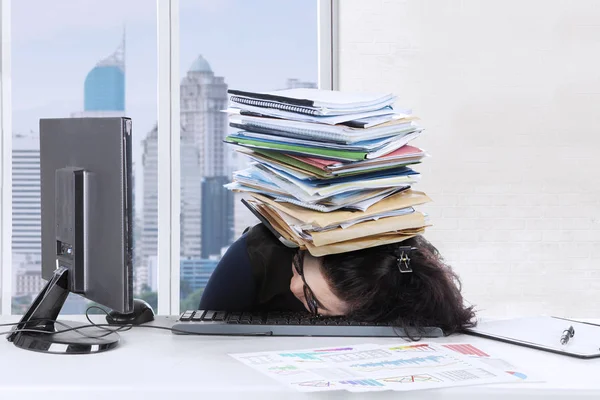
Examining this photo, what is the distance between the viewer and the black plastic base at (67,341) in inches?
43.0

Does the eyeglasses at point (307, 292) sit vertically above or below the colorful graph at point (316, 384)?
above

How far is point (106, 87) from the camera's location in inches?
139

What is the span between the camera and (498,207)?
3348 mm

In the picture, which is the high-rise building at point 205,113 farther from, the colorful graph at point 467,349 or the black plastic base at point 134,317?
the colorful graph at point 467,349

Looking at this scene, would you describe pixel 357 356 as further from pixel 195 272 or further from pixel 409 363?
pixel 195 272

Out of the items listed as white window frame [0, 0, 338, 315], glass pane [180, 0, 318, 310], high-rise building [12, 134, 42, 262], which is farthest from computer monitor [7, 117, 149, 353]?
high-rise building [12, 134, 42, 262]

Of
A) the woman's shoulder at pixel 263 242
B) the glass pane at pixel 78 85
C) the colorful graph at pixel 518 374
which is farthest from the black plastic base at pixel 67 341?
the glass pane at pixel 78 85

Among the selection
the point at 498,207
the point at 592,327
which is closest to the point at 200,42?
the point at 498,207

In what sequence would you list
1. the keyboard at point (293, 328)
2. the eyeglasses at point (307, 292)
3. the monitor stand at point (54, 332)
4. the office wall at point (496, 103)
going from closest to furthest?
the monitor stand at point (54, 332) → the keyboard at point (293, 328) → the eyeglasses at point (307, 292) → the office wall at point (496, 103)

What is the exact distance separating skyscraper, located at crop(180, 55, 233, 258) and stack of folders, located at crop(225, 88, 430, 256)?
7.06 feet

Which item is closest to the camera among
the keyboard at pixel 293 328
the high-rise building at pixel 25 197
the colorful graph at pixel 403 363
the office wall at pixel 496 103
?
the colorful graph at pixel 403 363

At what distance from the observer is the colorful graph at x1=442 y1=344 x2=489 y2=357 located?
1092mm

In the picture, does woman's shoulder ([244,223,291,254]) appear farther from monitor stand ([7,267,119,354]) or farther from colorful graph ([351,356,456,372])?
colorful graph ([351,356,456,372])

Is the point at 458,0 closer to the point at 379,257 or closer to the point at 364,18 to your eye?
the point at 364,18
